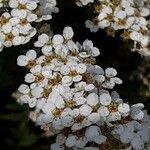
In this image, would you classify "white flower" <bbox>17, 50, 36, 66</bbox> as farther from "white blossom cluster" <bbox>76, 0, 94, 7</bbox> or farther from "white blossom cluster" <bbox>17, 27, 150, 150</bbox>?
"white blossom cluster" <bbox>76, 0, 94, 7</bbox>

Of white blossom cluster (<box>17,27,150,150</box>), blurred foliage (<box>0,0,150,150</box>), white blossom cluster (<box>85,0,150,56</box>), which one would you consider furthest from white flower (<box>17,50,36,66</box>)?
white blossom cluster (<box>85,0,150,56</box>)

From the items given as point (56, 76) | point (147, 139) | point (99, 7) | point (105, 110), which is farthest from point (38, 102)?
point (99, 7)

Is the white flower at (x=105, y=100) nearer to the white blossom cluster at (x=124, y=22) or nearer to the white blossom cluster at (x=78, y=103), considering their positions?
the white blossom cluster at (x=78, y=103)

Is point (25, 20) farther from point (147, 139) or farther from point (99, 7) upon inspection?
point (147, 139)

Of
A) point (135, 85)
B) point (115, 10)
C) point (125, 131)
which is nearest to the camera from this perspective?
point (125, 131)

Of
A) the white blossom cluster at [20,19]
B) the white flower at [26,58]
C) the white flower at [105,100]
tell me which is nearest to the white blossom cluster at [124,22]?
the white blossom cluster at [20,19]

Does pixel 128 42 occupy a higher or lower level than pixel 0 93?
higher

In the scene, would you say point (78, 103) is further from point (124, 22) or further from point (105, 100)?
point (124, 22)

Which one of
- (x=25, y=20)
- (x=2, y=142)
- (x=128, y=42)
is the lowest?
(x=2, y=142)
